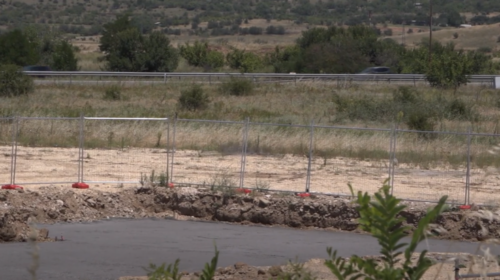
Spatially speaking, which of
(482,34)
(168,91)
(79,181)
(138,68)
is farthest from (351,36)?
(79,181)

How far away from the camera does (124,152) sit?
82.3 ft

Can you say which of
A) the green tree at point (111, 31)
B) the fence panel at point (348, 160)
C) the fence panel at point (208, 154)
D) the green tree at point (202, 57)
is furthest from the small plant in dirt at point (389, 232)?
the green tree at point (202, 57)

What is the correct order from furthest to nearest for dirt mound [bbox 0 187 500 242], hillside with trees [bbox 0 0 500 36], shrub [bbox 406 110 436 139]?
1. hillside with trees [bbox 0 0 500 36]
2. shrub [bbox 406 110 436 139]
3. dirt mound [bbox 0 187 500 242]

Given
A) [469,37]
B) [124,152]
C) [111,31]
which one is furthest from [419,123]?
[469,37]

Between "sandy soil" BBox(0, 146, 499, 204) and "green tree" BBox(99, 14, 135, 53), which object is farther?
"green tree" BBox(99, 14, 135, 53)

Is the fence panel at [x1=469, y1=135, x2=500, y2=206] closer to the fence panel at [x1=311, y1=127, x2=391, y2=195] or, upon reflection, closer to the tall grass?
the tall grass

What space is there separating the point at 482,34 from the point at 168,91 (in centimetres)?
7660

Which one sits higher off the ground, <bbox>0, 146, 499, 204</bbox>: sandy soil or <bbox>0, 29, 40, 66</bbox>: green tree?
<bbox>0, 29, 40, 66</bbox>: green tree

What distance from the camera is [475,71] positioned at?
6806 centimetres

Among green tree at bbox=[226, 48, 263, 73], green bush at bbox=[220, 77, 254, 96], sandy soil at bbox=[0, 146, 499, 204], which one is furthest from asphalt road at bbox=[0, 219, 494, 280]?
green tree at bbox=[226, 48, 263, 73]

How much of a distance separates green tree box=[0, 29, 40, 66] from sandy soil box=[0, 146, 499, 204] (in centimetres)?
3822

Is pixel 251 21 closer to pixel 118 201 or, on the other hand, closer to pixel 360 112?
pixel 360 112

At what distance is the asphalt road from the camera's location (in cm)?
1382

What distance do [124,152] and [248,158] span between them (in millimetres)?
3840
